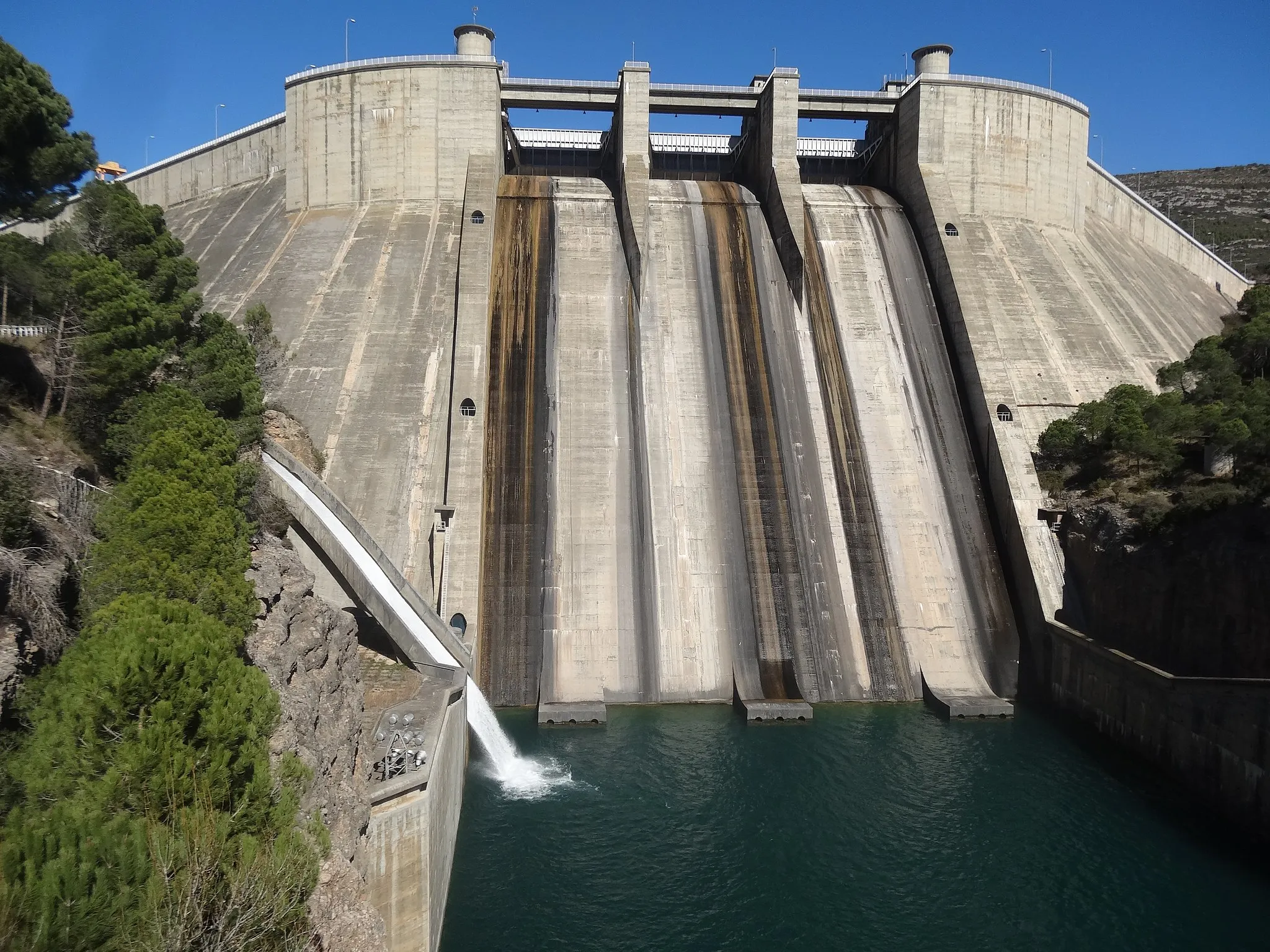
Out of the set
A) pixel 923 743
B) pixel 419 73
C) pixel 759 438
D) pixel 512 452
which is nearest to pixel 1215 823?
pixel 923 743

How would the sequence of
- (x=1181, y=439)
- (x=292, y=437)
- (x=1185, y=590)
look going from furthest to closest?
(x=292, y=437)
(x=1181, y=439)
(x=1185, y=590)

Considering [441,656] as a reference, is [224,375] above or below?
above

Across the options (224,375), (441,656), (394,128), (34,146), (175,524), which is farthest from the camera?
(394,128)

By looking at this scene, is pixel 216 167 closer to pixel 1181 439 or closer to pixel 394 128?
pixel 394 128

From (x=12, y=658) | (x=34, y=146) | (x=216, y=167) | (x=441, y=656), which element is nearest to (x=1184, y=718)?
(x=441, y=656)

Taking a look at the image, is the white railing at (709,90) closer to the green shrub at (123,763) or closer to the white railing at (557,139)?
the white railing at (557,139)

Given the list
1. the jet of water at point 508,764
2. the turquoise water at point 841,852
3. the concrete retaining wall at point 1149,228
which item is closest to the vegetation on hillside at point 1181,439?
the turquoise water at point 841,852

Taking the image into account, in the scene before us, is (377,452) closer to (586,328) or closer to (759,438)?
(586,328)
